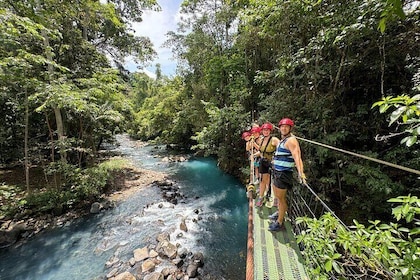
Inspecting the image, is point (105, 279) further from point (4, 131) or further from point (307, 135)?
point (4, 131)

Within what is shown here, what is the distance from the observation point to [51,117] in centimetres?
830

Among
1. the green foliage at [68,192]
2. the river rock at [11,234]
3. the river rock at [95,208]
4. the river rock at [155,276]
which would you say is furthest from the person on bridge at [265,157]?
the river rock at [11,234]

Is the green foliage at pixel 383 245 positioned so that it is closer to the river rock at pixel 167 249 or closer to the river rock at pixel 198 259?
the river rock at pixel 198 259

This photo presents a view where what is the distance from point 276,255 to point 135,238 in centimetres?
446

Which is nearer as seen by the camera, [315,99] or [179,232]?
[315,99]

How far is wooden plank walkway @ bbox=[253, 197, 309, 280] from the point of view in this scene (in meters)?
→ 1.79

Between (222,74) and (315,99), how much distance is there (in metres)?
7.24

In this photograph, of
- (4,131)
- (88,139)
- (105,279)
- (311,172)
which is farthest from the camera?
(88,139)

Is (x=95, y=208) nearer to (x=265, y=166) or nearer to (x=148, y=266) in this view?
(x=148, y=266)

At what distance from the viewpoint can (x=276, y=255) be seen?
6.60 feet

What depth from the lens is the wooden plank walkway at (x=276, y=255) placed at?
179 cm

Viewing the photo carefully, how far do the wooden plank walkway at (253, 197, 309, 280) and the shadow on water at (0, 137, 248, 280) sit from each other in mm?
2488

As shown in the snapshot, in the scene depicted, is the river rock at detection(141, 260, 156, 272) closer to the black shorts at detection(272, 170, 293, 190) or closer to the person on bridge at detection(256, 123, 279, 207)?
the person on bridge at detection(256, 123, 279, 207)

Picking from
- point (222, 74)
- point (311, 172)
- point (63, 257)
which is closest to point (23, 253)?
point (63, 257)
